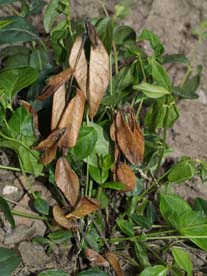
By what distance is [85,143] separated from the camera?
1.13m

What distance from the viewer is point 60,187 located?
3.62ft

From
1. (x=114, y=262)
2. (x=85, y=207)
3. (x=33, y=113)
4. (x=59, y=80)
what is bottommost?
(x=114, y=262)

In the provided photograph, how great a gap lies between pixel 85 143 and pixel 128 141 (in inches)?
3.3

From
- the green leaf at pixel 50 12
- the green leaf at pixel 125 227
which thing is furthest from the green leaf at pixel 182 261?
the green leaf at pixel 50 12

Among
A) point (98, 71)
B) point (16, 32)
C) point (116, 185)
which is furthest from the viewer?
point (16, 32)

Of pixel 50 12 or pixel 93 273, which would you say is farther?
pixel 50 12

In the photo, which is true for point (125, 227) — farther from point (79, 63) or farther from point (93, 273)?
point (79, 63)

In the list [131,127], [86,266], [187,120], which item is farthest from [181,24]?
[86,266]

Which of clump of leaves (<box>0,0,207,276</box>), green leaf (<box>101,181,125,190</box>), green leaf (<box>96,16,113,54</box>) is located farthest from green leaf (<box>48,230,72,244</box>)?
green leaf (<box>96,16,113,54</box>)

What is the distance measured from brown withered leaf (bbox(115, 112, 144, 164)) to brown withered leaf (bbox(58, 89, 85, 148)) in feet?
0.24

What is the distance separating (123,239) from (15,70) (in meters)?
0.38

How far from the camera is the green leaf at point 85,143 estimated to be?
3.70ft

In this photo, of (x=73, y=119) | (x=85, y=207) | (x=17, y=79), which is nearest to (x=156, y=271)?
(x=85, y=207)

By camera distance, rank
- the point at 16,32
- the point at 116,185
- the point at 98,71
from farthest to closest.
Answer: the point at 16,32 < the point at 116,185 < the point at 98,71
